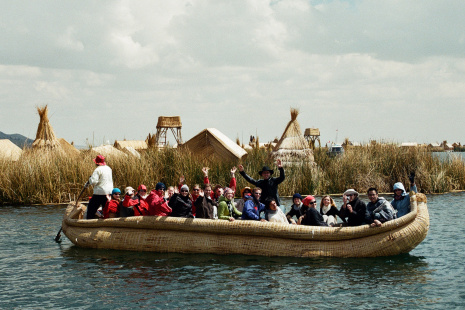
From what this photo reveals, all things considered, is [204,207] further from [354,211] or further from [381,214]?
[381,214]

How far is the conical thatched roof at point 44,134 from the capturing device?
27.6 m

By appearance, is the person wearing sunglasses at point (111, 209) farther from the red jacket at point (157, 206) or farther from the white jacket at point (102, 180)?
the red jacket at point (157, 206)

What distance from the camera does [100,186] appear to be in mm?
14008

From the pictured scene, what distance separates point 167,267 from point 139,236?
64.0 inches

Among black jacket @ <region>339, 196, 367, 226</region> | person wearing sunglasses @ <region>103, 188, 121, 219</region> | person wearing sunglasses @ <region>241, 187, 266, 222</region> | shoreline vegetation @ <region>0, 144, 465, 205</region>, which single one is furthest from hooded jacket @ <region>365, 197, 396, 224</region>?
shoreline vegetation @ <region>0, 144, 465, 205</region>

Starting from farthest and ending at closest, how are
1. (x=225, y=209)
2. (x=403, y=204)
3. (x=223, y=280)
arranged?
1. (x=403, y=204)
2. (x=225, y=209)
3. (x=223, y=280)

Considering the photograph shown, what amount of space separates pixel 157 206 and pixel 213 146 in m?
15.8

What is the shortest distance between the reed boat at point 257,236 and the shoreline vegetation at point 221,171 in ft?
31.3

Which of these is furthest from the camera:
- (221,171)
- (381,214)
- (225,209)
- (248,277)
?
(221,171)

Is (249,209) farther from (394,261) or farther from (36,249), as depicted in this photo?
(36,249)

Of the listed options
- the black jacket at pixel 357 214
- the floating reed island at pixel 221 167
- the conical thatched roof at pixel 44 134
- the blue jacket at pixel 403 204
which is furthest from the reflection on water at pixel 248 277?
the conical thatched roof at pixel 44 134

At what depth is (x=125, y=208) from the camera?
545 inches

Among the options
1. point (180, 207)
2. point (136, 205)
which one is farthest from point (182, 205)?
point (136, 205)

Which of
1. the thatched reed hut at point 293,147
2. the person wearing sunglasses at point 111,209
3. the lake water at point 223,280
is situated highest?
the thatched reed hut at point 293,147
